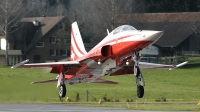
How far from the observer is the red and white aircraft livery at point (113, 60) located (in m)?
30.8

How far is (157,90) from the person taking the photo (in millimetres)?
62844

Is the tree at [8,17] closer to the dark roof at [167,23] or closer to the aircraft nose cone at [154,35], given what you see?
the dark roof at [167,23]

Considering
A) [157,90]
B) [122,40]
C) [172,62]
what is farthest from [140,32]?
[172,62]

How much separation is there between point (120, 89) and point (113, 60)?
2994 cm

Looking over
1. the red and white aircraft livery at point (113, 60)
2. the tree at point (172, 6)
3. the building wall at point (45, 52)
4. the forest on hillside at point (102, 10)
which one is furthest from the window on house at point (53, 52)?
the red and white aircraft livery at point (113, 60)

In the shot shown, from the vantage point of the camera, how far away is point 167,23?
10144 cm

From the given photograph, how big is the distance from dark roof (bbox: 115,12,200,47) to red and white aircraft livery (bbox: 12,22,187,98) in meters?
56.1

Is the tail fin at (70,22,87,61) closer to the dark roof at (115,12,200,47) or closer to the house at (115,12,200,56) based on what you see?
the house at (115,12,200,56)

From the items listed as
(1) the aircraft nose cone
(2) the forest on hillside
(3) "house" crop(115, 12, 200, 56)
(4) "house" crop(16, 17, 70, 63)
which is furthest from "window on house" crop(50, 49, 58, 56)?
(1) the aircraft nose cone

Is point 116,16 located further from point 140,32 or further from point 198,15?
point 140,32

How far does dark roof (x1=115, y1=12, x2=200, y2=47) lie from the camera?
94688mm

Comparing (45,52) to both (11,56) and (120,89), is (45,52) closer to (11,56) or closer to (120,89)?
(11,56)

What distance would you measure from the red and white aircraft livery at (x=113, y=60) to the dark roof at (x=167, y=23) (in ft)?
184

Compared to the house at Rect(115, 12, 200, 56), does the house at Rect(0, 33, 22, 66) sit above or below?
below
